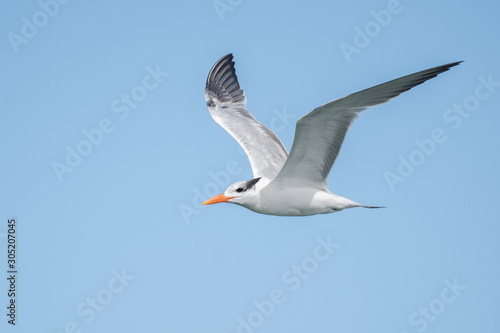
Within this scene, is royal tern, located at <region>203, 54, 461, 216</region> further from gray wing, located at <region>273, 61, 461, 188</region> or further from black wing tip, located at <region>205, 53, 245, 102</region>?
black wing tip, located at <region>205, 53, 245, 102</region>

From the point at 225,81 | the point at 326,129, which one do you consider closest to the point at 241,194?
the point at 326,129

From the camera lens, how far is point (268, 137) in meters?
13.3

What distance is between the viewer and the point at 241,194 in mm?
11164

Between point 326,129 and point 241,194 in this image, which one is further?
point 241,194

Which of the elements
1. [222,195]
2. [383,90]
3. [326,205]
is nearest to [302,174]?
[326,205]

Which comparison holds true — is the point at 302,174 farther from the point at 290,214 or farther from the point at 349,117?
the point at 349,117

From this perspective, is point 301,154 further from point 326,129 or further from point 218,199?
point 218,199

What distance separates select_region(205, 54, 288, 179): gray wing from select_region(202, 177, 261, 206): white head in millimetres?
894

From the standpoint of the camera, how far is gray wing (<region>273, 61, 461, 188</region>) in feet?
29.7

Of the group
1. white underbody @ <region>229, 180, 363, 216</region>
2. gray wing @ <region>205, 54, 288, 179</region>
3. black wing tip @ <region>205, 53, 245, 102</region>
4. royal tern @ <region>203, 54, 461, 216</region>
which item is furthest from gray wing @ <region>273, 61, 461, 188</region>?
black wing tip @ <region>205, 53, 245, 102</region>

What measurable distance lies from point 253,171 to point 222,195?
117 cm

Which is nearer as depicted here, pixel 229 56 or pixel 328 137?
pixel 328 137

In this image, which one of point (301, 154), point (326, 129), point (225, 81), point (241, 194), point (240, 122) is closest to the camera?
point (326, 129)

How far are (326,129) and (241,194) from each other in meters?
2.02
